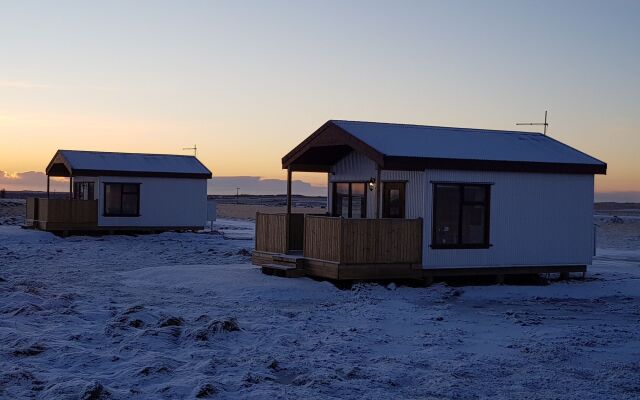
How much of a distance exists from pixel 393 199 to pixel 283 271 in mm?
3036

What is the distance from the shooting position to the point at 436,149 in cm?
1950

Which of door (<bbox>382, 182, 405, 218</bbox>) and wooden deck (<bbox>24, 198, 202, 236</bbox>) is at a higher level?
door (<bbox>382, 182, 405, 218</bbox>)

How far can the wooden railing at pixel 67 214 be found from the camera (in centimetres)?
3391

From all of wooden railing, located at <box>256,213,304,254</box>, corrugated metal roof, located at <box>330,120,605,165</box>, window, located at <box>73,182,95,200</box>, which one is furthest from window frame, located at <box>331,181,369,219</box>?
window, located at <box>73,182,95,200</box>

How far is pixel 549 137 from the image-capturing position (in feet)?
76.5

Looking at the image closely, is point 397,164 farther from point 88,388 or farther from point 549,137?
point 88,388

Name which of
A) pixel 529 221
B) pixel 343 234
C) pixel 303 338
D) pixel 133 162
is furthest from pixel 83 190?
pixel 303 338

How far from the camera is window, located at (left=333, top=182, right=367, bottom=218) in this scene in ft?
69.0

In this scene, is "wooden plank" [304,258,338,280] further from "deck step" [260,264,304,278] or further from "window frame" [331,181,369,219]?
"window frame" [331,181,369,219]

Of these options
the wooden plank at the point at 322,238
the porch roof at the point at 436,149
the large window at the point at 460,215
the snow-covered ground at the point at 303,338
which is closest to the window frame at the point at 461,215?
the large window at the point at 460,215

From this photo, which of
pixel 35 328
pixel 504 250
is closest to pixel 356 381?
pixel 35 328

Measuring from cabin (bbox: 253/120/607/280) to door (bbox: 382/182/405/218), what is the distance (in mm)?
23

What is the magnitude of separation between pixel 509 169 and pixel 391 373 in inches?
423

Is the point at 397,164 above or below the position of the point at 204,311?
above
